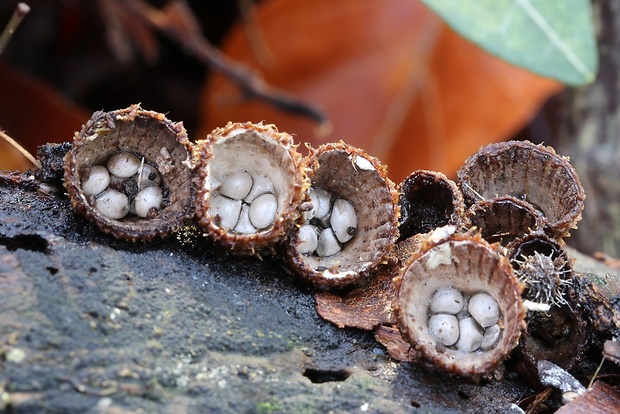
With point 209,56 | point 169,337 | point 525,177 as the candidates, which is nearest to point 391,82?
point 209,56

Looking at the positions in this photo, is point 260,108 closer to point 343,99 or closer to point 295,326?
point 343,99

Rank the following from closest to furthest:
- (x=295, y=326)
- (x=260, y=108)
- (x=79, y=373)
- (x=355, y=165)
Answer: (x=79, y=373)
(x=295, y=326)
(x=355, y=165)
(x=260, y=108)

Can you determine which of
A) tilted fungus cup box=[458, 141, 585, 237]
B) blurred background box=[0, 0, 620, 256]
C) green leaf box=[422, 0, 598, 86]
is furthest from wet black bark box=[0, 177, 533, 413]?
blurred background box=[0, 0, 620, 256]

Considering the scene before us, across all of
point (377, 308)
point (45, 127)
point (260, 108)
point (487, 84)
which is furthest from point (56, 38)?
point (377, 308)

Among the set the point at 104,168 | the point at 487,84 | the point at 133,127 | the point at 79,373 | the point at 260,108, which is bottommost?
the point at 79,373

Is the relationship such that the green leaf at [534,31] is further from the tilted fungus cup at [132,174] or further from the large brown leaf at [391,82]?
the tilted fungus cup at [132,174]

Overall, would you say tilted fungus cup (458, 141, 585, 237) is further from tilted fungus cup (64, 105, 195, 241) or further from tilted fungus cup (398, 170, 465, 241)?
tilted fungus cup (64, 105, 195, 241)

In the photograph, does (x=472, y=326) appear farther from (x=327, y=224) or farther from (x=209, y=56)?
(x=209, y=56)
